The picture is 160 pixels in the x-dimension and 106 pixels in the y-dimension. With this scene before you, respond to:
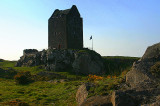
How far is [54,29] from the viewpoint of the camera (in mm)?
56094

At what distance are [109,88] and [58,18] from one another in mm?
46256

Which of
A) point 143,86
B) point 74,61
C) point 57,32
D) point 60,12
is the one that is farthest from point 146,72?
point 60,12

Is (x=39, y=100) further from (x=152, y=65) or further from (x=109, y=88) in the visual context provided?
(x=152, y=65)

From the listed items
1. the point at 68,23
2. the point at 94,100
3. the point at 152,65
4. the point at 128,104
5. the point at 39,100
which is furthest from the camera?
the point at 68,23

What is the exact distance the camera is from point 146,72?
11078mm

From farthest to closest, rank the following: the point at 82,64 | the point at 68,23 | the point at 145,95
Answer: the point at 68,23, the point at 82,64, the point at 145,95

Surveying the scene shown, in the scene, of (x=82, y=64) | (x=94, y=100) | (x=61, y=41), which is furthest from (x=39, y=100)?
(x=61, y=41)

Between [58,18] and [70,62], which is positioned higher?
[58,18]

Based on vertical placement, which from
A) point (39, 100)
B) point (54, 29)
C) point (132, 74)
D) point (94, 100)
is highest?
point (54, 29)

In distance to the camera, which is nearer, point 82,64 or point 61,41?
point 82,64

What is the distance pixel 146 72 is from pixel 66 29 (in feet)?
145

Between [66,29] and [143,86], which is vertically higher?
[66,29]

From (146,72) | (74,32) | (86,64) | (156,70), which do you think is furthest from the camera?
(74,32)

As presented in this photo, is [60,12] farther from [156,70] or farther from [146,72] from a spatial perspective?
[156,70]
